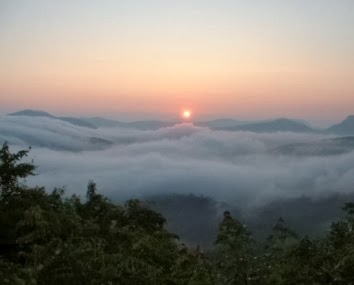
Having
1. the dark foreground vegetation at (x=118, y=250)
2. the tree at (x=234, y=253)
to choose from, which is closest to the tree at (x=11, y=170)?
the dark foreground vegetation at (x=118, y=250)

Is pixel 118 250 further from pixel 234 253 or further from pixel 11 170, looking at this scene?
pixel 234 253

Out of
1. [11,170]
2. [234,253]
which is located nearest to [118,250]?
[11,170]

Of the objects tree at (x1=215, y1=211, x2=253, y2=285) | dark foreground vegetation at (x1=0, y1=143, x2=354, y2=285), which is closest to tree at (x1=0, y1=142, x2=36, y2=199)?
dark foreground vegetation at (x1=0, y1=143, x2=354, y2=285)

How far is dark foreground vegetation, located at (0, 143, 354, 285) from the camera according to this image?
407 inches

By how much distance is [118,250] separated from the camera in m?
15.5

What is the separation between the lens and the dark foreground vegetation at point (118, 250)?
33.9 feet

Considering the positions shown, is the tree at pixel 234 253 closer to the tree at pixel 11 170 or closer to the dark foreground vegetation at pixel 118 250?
the dark foreground vegetation at pixel 118 250

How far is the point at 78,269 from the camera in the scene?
395 inches

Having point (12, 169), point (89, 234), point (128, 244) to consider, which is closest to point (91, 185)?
point (12, 169)

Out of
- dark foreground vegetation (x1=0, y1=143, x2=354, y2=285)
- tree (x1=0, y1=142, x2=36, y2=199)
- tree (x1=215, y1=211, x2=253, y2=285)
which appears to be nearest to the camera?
dark foreground vegetation (x1=0, y1=143, x2=354, y2=285)

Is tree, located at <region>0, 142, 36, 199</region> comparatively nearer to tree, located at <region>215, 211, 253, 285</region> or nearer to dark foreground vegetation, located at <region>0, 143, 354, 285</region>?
dark foreground vegetation, located at <region>0, 143, 354, 285</region>

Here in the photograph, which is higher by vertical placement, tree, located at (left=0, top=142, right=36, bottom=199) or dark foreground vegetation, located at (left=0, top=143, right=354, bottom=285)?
tree, located at (left=0, top=142, right=36, bottom=199)

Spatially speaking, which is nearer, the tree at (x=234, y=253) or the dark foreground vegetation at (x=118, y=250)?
the dark foreground vegetation at (x=118, y=250)

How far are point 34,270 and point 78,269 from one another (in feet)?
2.84
